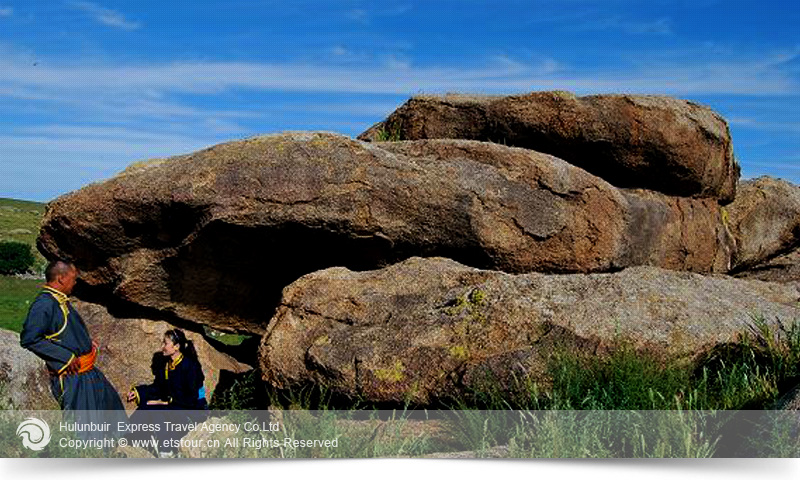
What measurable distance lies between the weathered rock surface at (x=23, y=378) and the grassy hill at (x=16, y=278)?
24.4 feet

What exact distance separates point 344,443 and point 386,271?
4325mm

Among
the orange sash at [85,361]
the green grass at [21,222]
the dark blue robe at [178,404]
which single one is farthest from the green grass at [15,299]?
the orange sash at [85,361]

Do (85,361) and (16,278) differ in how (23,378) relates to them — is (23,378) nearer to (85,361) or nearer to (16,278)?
(85,361)

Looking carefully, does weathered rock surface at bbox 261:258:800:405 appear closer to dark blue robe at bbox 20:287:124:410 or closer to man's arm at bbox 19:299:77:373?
dark blue robe at bbox 20:287:124:410

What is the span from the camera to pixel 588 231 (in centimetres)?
1653

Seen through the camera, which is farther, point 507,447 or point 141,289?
point 141,289

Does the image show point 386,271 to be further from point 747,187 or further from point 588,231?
point 747,187

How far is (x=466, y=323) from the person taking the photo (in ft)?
41.6

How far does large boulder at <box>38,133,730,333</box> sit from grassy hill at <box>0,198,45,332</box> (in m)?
6.44

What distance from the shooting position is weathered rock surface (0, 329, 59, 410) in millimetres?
14445

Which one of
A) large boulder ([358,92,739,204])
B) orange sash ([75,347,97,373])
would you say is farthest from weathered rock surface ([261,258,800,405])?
large boulder ([358,92,739,204])

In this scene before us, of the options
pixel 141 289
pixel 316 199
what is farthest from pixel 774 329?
pixel 141 289

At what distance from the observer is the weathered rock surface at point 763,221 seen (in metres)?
23.2

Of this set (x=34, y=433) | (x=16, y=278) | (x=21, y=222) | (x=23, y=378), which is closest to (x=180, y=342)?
(x=23, y=378)
